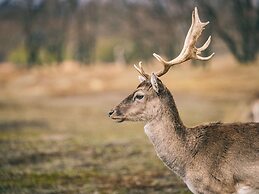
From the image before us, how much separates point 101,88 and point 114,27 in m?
46.8

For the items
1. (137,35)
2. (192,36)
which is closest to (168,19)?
(137,35)

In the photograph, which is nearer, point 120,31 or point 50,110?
point 50,110

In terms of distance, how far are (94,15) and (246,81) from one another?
137ft

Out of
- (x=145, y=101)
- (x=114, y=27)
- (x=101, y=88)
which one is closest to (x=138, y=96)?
(x=145, y=101)

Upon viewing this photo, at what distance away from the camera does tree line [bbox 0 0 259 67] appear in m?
43.6

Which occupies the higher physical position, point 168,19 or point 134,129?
point 168,19

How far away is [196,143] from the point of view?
8008 millimetres

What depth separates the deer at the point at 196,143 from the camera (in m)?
7.38

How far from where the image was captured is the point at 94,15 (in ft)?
243

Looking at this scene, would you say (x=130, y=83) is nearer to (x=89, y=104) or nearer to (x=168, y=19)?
(x=89, y=104)

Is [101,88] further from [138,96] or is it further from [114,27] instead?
[114,27]

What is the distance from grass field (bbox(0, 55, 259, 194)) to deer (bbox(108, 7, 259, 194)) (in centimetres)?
272

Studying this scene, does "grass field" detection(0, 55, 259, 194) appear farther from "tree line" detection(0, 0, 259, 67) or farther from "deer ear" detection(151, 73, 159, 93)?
"tree line" detection(0, 0, 259, 67)

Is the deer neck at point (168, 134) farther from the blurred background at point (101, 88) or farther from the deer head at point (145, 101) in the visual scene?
the blurred background at point (101, 88)
